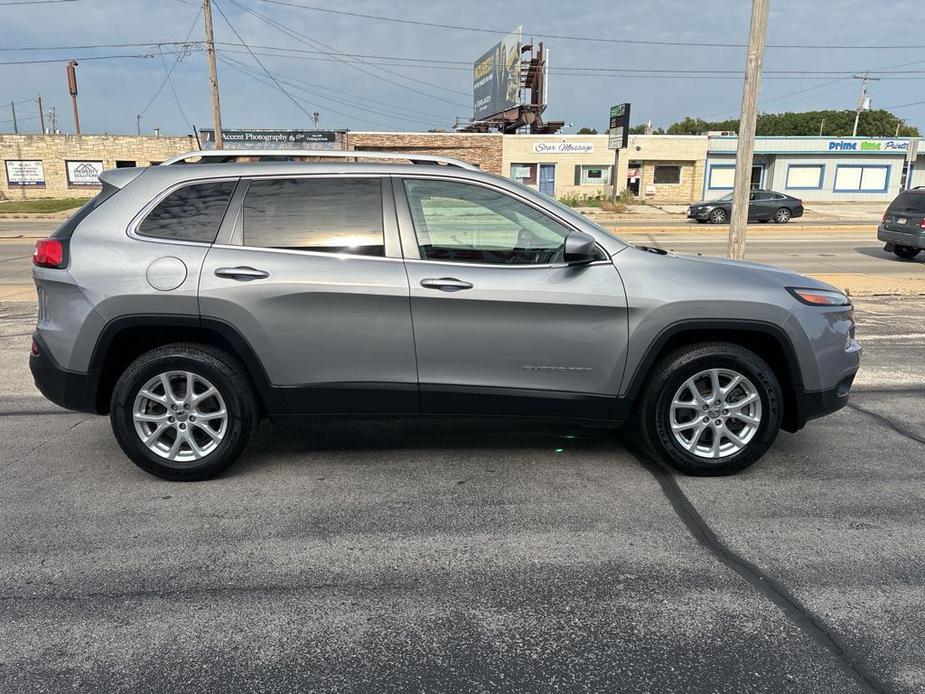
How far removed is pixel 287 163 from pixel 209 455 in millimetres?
1776

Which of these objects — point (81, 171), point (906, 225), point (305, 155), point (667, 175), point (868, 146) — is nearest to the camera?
point (305, 155)

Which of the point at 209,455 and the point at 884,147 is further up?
the point at 884,147

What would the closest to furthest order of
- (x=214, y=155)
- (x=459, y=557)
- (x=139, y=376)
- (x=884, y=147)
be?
(x=459, y=557) < (x=139, y=376) < (x=214, y=155) < (x=884, y=147)

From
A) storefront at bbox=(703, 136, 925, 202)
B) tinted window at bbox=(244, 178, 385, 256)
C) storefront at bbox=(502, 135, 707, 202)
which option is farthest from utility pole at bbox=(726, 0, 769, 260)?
storefront at bbox=(703, 136, 925, 202)

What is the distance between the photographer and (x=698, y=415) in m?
4.11

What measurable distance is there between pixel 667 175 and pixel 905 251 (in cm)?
2877

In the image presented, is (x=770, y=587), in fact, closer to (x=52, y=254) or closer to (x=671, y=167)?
(x=52, y=254)

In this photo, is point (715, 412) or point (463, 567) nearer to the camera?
point (463, 567)

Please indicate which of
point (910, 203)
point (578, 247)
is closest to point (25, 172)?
point (910, 203)

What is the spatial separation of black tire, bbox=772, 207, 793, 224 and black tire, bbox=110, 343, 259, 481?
30745 mm

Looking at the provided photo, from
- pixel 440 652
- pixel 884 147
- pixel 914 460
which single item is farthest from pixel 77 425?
pixel 884 147

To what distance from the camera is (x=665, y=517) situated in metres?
3.69

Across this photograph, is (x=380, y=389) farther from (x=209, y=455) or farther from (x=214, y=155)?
(x=214, y=155)

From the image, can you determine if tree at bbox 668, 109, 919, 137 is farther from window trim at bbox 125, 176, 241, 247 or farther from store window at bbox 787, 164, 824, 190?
window trim at bbox 125, 176, 241, 247
